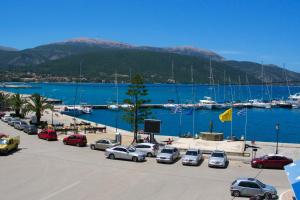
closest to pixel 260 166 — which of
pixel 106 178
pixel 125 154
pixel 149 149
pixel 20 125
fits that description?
pixel 149 149

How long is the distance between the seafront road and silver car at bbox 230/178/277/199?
641 mm

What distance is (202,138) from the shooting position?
173 ft

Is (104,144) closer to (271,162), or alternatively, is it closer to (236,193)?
(271,162)

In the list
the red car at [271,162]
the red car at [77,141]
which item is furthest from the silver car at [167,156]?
the red car at [77,141]

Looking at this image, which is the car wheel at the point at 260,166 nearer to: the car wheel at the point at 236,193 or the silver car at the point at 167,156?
the silver car at the point at 167,156

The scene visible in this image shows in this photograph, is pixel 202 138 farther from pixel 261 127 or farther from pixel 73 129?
pixel 261 127

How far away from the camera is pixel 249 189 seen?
1021 inches

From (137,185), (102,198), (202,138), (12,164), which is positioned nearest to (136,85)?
(202,138)

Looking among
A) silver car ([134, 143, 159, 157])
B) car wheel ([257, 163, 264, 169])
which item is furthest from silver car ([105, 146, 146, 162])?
car wheel ([257, 163, 264, 169])

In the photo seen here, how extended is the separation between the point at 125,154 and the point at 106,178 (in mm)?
7752

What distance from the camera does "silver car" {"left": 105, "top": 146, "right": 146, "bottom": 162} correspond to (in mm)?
37562

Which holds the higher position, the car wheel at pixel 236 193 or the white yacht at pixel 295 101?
the car wheel at pixel 236 193

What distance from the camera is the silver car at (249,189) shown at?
1011 inches

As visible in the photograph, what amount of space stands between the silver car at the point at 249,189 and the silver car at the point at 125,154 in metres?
12.5
